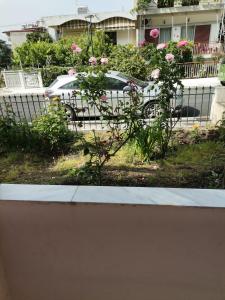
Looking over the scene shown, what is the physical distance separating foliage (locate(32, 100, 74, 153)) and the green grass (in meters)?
0.25

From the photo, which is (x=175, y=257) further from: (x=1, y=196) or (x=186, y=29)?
(x=186, y=29)

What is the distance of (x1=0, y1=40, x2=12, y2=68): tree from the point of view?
1546cm

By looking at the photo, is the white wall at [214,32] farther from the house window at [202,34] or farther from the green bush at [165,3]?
the green bush at [165,3]

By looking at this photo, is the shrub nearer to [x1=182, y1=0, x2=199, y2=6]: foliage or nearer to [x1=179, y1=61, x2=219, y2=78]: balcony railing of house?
[x1=179, y1=61, x2=219, y2=78]: balcony railing of house

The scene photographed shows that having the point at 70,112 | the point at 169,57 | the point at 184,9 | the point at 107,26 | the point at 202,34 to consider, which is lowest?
the point at 70,112

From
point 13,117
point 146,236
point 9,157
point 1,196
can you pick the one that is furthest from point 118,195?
point 13,117

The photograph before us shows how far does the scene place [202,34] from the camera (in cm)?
1677

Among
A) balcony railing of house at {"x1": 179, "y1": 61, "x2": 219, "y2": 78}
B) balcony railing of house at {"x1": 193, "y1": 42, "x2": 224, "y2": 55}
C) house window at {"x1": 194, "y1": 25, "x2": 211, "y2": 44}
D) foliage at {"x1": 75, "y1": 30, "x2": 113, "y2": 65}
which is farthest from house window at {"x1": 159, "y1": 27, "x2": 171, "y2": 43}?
foliage at {"x1": 75, "y1": 30, "x2": 113, "y2": 65}

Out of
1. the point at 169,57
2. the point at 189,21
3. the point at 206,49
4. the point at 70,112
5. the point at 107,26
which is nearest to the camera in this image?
the point at 169,57

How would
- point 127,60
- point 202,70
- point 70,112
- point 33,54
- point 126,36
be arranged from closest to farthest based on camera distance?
point 70,112 → point 127,60 → point 202,70 → point 33,54 → point 126,36

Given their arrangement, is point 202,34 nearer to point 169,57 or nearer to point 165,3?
point 165,3

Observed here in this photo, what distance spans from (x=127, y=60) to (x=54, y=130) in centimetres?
903

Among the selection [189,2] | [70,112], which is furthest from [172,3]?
[70,112]

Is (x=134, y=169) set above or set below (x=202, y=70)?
below
